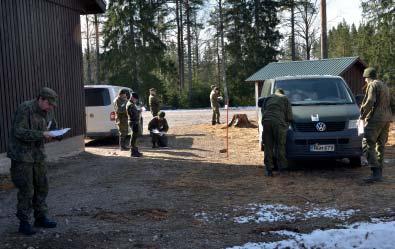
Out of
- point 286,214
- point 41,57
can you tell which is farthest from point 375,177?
point 41,57

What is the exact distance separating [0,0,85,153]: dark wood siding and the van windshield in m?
5.69

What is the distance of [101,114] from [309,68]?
14.1 metres

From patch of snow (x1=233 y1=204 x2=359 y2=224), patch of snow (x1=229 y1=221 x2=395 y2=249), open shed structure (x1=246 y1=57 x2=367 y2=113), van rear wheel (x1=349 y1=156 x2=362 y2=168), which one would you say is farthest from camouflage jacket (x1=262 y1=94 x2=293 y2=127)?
open shed structure (x1=246 y1=57 x2=367 y2=113)

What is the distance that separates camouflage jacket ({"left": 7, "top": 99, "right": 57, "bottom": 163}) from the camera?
19.5 feet

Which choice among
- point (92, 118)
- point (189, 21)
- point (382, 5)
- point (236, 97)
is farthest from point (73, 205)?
point (189, 21)

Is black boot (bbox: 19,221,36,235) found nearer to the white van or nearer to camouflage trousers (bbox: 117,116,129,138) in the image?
camouflage trousers (bbox: 117,116,129,138)

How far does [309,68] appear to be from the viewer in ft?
87.0

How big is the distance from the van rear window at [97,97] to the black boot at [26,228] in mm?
10264

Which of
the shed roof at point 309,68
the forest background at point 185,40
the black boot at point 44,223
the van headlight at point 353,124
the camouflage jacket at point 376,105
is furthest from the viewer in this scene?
the forest background at point 185,40

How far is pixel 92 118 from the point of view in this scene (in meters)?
16.1

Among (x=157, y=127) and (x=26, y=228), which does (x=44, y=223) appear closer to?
(x=26, y=228)

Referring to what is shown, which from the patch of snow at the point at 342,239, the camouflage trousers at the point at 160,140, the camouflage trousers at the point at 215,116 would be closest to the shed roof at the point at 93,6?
the camouflage trousers at the point at 160,140

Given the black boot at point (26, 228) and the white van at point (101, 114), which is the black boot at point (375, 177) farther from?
the white van at point (101, 114)

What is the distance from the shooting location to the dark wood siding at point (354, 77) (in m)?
26.6
